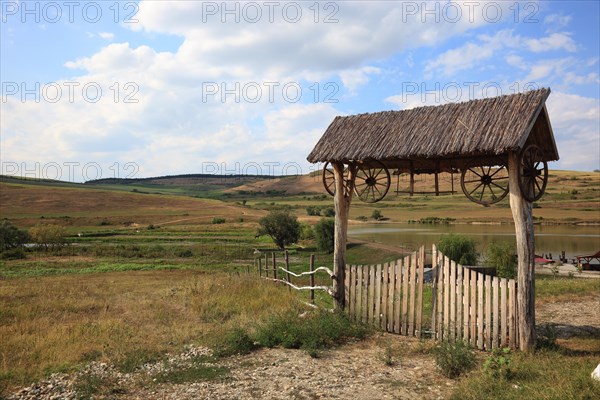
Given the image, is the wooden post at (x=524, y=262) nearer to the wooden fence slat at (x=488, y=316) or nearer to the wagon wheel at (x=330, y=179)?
the wooden fence slat at (x=488, y=316)

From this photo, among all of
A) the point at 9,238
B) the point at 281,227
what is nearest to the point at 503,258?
the point at 281,227

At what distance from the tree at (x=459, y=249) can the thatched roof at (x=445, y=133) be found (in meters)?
25.3

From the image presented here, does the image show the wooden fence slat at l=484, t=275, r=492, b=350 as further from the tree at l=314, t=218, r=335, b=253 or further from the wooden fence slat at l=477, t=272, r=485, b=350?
the tree at l=314, t=218, r=335, b=253

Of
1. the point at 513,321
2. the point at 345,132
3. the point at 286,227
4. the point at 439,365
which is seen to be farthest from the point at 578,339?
the point at 286,227

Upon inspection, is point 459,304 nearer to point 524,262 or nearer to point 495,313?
point 495,313

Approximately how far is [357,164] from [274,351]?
4.74 m

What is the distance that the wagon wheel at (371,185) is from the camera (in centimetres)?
1150

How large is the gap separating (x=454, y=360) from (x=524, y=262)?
96.5 inches

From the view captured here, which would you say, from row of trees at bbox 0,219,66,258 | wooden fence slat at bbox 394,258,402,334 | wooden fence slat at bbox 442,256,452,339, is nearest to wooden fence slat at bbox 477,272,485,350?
wooden fence slat at bbox 442,256,452,339

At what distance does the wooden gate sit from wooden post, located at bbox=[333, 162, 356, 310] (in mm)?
267

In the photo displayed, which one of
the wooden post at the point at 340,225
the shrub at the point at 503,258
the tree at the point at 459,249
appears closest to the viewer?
the wooden post at the point at 340,225

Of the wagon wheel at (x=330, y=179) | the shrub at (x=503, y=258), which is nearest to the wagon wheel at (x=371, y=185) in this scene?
the wagon wheel at (x=330, y=179)

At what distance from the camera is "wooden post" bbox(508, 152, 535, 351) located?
850 cm

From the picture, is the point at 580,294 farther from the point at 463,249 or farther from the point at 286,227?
the point at 286,227
